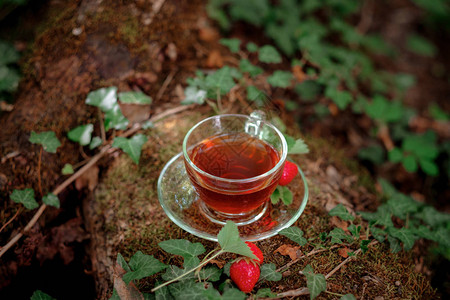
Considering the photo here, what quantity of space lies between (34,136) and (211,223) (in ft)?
3.72

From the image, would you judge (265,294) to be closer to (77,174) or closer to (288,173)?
(288,173)

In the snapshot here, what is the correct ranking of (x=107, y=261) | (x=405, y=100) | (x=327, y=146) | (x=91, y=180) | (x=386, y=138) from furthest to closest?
(x=405, y=100) → (x=386, y=138) → (x=327, y=146) → (x=91, y=180) → (x=107, y=261)

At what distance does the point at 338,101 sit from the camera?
279 cm

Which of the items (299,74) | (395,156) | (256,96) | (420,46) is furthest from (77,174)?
(420,46)

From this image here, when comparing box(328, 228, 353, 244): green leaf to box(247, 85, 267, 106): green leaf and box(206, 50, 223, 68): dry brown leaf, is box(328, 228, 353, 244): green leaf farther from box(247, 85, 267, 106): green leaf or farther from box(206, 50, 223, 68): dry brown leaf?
box(206, 50, 223, 68): dry brown leaf

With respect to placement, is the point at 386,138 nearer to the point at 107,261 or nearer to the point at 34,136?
the point at 107,261

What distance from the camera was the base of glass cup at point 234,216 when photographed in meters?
1.51

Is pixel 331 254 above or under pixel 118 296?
under

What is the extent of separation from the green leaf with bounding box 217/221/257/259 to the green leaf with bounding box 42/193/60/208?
3.49ft

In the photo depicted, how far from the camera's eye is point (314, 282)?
1.31 m

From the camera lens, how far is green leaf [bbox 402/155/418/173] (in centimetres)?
299

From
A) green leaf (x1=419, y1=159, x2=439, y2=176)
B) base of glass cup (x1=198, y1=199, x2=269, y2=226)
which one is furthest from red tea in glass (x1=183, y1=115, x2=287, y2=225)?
green leaf (x1=419, y1=159, x2=439, y2=176)

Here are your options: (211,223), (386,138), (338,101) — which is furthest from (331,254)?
(386,138)

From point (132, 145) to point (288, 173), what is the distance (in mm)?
927
